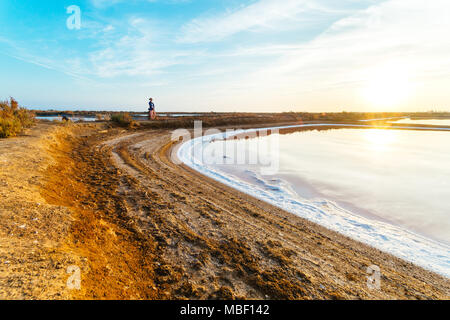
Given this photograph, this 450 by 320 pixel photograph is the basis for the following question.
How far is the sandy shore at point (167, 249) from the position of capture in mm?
2729

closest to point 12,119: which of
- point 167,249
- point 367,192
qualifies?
point 167,249

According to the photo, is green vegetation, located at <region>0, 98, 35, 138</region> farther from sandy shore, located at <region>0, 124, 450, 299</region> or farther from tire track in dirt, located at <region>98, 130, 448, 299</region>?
tire track in dirt, located at <region>98, 130, 448, 299</region>

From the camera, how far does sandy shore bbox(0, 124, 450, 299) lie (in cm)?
273

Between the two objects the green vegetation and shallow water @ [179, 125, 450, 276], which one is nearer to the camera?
shallow water @ [179, 125, 450, 276]

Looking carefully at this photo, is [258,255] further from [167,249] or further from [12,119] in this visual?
[12,119]

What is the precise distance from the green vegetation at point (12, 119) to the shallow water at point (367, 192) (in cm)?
814

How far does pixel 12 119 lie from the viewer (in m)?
11.1

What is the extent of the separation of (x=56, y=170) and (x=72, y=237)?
4.41 metres

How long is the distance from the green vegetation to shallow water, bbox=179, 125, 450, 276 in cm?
814

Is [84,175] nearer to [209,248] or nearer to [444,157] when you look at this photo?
[209,248]

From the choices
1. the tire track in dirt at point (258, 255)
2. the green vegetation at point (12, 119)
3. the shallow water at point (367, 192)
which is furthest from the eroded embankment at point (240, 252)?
the green vegetation at point (12, 119)

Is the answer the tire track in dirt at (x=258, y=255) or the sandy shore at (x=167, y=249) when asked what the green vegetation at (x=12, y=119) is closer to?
the sandy shore at (x=167, y=249)

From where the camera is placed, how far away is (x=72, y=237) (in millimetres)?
3490

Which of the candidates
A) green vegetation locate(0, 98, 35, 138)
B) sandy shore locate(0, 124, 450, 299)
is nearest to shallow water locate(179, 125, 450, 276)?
sandy shore locate(0, 124, 450, 299)
